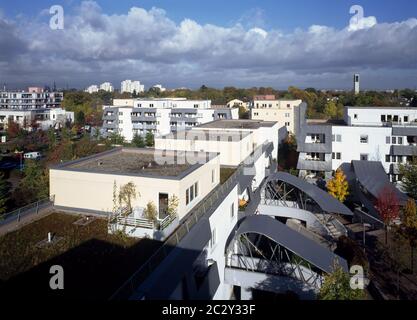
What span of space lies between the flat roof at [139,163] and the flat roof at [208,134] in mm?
4396

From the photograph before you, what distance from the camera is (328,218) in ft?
71.2

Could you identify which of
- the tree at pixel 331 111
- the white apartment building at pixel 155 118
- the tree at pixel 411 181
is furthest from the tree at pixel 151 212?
the tree at pixel 331 111

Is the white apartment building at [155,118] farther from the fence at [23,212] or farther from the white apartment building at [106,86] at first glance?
the white apartment building at [106,86]

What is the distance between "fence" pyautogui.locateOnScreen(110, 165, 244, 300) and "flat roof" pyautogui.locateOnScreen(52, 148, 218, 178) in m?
1.42

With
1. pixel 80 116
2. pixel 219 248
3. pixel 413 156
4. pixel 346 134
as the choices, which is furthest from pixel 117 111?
pixel 219 248

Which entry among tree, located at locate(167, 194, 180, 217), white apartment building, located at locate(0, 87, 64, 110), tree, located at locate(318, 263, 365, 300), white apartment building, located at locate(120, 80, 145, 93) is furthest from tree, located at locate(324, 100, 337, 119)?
white apartment building, located at locate(120, 80, 145, 93)

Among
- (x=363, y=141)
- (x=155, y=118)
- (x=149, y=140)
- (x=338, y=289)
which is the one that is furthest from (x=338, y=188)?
(x=155, y=118)

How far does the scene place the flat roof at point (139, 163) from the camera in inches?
538

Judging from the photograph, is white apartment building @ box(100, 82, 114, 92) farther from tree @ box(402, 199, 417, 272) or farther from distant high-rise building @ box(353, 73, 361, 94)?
tree @ box(402, 199, 417, 272)

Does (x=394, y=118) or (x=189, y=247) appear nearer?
(x=189, y=247)

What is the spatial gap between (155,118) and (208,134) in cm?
3347

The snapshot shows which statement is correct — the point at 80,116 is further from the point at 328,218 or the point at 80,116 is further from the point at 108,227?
the point at 108,227

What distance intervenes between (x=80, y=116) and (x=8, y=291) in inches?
2924
